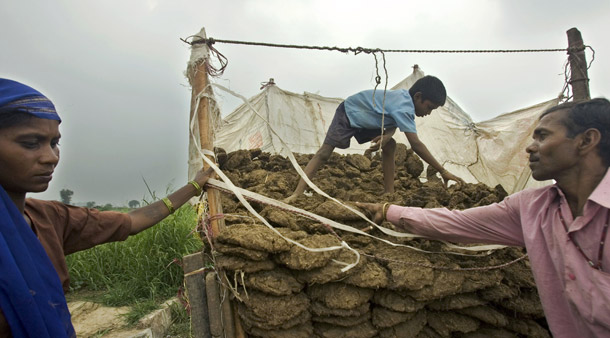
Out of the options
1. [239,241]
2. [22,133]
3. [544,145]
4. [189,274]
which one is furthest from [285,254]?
[544,145]

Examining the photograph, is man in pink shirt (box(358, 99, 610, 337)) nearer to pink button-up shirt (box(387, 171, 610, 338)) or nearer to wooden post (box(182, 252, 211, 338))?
pink button-up shirt (box(387, 171, 610, 338))

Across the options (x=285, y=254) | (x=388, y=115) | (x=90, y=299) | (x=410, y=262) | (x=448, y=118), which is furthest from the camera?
(x=448, y=118)

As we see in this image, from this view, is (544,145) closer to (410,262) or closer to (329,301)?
(410,262)

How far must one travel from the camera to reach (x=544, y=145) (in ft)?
5.11

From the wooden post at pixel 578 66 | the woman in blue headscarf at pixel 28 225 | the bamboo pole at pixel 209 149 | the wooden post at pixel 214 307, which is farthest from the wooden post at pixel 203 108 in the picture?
the wooden post at pixel 578 66

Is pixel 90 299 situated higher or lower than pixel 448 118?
lower

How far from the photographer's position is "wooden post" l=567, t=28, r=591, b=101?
134 inches

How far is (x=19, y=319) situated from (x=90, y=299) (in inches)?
134

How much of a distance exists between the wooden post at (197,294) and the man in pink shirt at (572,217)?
5.34 ft

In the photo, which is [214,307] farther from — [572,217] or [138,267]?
[138,267]

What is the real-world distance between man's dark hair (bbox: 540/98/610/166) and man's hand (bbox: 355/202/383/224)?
3.27 feet

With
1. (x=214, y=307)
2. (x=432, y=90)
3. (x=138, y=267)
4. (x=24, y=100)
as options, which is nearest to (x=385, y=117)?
(x=432, y=90)

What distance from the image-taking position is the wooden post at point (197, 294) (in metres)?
1.78

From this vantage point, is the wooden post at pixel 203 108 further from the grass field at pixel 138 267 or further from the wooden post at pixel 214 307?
the grass field at pixel 138 267
